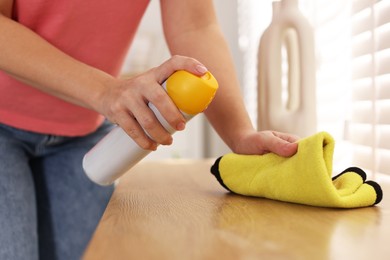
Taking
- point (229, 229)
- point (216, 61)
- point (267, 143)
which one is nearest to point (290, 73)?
point (216, 61)

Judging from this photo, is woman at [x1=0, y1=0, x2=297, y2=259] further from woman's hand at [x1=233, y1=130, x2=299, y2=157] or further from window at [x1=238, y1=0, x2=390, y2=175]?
window at [x1=238, y1=0, x2=390, y2=175]

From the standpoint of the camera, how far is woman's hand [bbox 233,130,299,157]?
67 centimetres

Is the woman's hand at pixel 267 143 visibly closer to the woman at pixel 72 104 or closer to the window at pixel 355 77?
the woman at pixel 72 104

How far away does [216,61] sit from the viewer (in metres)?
0.90

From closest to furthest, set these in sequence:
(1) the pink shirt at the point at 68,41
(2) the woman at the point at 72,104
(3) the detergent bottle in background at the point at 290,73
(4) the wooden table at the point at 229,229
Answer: (4) the wooden table at the point at 229,229
(2) the woman at the point at 72,104
(1) the pink shirt at the point at 68,41
(3) the detergent bottle in background at the point at 290,73

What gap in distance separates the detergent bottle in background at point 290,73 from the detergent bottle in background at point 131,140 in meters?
0.44

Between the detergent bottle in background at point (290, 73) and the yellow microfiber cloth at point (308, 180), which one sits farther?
the detergent bottle in background at point (290, 73)

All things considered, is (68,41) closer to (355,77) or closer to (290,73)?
(290,73)

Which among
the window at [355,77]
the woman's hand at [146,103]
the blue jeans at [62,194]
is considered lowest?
the blue jeans at [62,194]

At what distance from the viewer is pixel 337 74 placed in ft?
3.83

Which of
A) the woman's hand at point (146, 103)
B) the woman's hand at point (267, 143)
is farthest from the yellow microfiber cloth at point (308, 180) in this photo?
the woman's hand at point (146, 103)

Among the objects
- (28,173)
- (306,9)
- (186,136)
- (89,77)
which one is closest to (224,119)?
(89,77)

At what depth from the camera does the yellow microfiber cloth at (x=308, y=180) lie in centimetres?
61

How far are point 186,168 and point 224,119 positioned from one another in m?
0.31
